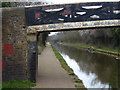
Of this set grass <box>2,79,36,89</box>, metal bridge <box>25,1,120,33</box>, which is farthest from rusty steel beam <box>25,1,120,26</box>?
grass <box>2,79,36,89</box>

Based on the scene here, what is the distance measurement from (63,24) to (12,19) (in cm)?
235

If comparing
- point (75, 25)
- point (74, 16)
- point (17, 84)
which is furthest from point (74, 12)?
point (17, 84)

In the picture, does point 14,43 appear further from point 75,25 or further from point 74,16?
point 74,16

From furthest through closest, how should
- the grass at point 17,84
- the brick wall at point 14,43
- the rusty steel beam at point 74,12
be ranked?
the rusty steel beam at point 74,12
the brick wall at point 14,43
the grass at point 17,84

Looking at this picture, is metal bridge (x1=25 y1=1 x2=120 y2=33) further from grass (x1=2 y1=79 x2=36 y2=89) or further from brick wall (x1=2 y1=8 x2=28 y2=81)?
grass (x1=2 y1=79 x2=36 y2=89)

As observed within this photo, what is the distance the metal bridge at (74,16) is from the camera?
41.1 feet

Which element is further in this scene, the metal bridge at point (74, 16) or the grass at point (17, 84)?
the metal bridge at point (74, 16)

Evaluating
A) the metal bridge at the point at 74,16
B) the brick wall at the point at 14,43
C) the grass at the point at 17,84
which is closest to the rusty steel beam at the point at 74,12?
the metal bridge at the point at 74,16

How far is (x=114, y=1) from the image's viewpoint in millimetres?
12508

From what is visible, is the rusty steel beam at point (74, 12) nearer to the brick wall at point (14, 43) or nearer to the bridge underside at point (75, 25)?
the bridge underside at point (75, 25)

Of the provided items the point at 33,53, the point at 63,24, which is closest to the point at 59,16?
the point at 63,24

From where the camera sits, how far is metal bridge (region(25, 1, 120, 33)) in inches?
493

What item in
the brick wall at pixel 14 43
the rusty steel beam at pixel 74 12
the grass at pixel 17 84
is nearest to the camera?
the grass at pixel 17 84

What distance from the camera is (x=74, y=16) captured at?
1262 cm
